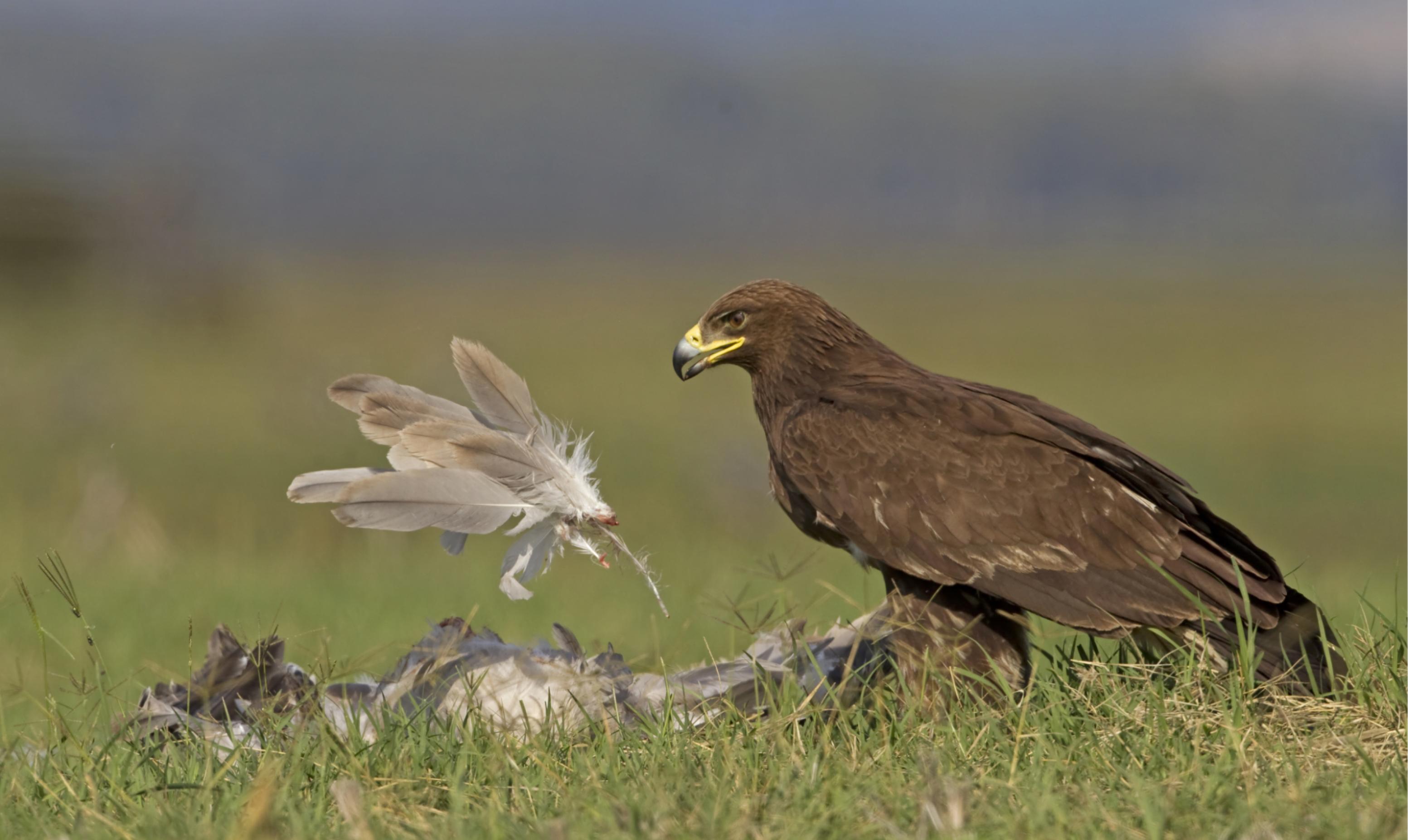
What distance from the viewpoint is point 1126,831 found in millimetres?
3301

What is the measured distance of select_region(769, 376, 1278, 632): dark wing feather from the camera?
4906 mm

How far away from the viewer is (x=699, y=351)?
5.91 metres

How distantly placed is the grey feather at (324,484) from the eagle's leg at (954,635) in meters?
1.73

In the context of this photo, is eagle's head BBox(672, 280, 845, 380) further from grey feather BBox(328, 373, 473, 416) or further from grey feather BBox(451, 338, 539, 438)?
grey feather BBox(328, 373, 473, 416)

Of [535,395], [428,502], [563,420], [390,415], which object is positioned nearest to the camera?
[428,502]

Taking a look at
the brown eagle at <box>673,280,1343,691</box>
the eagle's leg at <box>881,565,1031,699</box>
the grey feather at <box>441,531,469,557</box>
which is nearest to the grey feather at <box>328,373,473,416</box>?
the grey feather at <box>441,531,469,557</box>

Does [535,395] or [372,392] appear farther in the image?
[535,395]

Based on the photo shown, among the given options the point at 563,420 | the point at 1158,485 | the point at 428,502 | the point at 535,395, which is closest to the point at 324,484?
the point at 428,502

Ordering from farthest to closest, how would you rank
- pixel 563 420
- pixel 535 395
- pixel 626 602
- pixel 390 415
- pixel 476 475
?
pixel 535 395 → pixel 626 602 → pixel 563 420 → pixel 390 415 → pixel 476 475

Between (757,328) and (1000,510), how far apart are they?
4.26ft

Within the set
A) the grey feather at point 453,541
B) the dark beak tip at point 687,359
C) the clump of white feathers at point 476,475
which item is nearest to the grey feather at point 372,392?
the clump of white feathers at point 476,475

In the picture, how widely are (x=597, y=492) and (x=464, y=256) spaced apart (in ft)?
452

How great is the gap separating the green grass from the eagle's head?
83cm

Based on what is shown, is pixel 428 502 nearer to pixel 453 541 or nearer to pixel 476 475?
pixel 476 475
